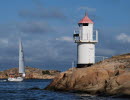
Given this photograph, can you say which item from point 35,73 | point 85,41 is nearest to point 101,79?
point 85,41

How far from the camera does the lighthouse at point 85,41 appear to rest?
51250mm

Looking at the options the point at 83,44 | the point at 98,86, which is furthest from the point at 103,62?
the point at 98,86

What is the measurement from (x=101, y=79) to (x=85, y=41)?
339 inches

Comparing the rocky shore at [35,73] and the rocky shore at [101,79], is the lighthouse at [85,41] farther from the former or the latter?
the rocky shore at [35,73]

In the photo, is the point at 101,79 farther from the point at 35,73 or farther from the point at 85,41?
the point at 35,73

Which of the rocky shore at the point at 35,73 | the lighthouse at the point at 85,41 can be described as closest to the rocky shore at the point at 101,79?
the lighthouse at the point at 85,41

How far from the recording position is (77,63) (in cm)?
5238

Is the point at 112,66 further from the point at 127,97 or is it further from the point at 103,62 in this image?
the point at 127,97

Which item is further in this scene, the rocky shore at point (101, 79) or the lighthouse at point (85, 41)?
the lighthouse at point (85, 41)

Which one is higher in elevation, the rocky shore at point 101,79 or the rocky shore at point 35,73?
the rocky shore at point 35,73

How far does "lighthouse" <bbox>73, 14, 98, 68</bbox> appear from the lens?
51250 millimetres

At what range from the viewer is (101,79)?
4359 centimetres

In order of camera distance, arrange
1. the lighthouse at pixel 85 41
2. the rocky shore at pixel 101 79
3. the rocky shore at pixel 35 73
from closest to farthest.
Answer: the rocky shore at pixel 101 79 < the lighthouse at pixel 85 41 < the rocky shore at pixel 35 73

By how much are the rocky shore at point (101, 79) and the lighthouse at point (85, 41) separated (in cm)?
188
